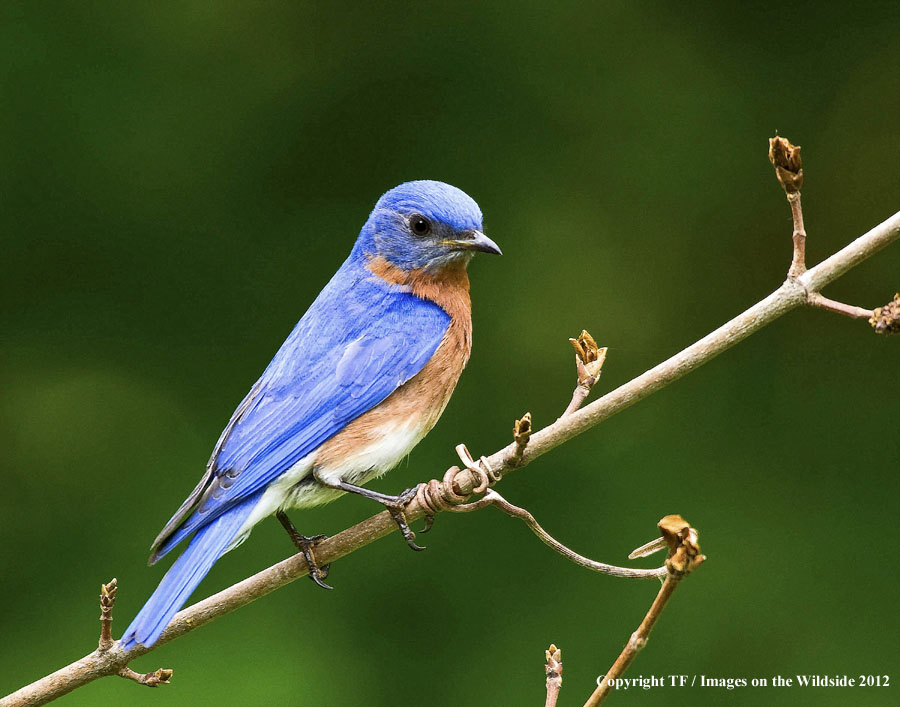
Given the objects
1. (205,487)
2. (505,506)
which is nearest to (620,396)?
(505,506)

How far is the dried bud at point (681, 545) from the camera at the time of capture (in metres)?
1.51

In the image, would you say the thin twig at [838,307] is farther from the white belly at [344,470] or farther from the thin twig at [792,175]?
the white belly at [344,470]

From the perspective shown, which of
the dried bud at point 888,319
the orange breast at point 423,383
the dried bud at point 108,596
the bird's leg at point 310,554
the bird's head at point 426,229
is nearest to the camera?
the dried bud at point 888,319

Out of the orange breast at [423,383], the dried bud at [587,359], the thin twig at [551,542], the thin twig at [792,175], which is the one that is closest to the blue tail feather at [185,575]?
the orange breast at [423,383]

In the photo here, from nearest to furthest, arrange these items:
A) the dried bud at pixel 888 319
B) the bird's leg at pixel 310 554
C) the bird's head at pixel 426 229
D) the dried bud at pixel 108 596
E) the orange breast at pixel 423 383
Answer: the dried bud at pixel 888 319, the dried bud at pixel 108 596, the bird's leg at pixel 310 554, the orange breast at pixel 423 383, the bird's head at pixel 426 229

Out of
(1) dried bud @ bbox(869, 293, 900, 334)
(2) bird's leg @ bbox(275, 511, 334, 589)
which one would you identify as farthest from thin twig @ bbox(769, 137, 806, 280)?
(2) bird's leg @ bbox(275, 511, 334, 589)

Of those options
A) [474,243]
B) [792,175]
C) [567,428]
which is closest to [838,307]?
[792,175]

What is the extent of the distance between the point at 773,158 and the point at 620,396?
564mm

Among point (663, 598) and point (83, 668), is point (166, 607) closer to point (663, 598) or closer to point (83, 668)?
point (83, 668)

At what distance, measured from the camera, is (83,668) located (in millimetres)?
2320

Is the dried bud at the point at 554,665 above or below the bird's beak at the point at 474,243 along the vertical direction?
below

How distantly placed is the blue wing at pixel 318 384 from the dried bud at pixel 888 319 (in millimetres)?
1440

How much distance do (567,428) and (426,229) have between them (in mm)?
1147

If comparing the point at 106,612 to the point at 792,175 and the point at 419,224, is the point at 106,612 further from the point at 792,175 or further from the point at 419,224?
the point at 792,175
